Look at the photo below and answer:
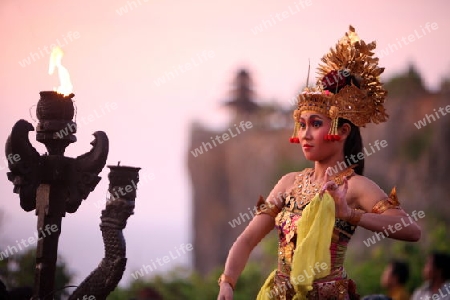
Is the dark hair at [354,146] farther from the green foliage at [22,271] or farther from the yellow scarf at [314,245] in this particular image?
the green foliage at [22,271]

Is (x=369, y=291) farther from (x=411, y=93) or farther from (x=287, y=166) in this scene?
(x=287, y=166)

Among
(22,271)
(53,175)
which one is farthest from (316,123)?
(22,271)

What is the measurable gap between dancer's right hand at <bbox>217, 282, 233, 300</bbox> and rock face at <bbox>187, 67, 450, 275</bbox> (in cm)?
2291

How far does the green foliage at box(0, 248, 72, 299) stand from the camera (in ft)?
25.1

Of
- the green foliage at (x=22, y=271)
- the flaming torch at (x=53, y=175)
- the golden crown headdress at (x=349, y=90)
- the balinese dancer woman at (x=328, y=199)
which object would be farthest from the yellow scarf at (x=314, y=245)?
the green foliage at (x=22, y=271)

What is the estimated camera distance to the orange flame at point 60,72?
18.0ft

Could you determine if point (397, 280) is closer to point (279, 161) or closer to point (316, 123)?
point (316, 123)

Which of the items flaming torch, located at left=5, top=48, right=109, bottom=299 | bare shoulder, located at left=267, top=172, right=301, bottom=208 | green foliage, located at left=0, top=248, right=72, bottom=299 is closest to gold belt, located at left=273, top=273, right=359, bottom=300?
bare shoulder, located at left=267, top=172, right=301, bottom=208

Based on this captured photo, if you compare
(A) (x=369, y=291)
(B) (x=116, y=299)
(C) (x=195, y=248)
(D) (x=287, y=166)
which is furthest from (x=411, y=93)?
(B) (x=116, y=299)

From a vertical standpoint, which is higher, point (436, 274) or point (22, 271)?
point (22, 271)

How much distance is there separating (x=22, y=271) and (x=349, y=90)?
357cm

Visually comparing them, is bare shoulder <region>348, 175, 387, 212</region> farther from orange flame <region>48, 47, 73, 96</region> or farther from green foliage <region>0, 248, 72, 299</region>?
green foliage <region>0, 248, 72, 299</region>

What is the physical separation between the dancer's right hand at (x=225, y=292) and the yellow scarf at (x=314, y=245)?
366mm

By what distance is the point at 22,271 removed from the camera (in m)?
7.80
